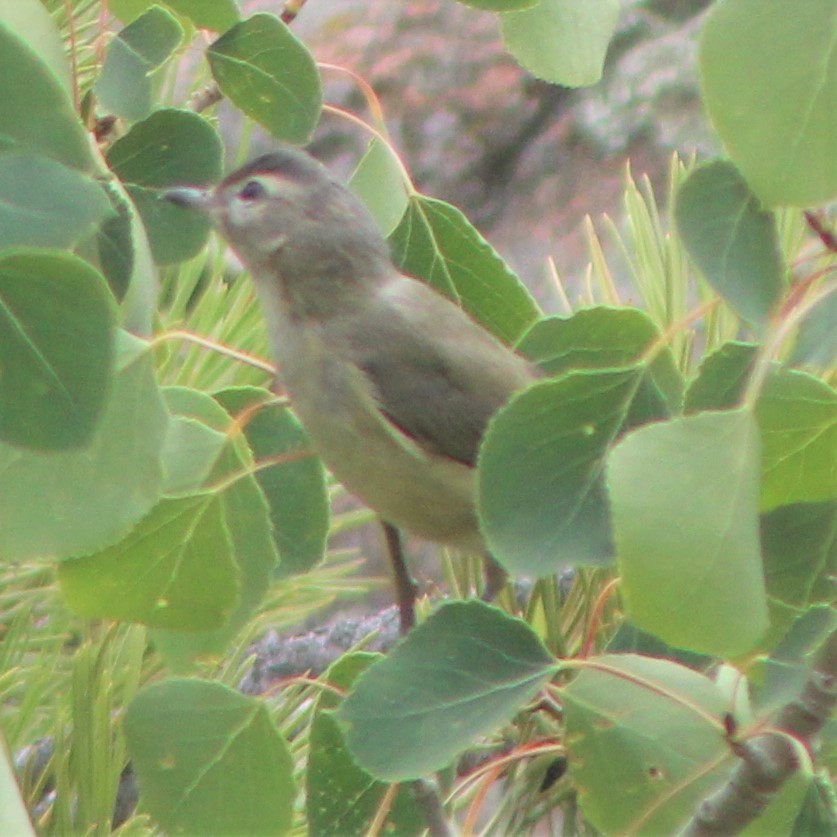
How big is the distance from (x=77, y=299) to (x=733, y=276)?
9.5 inches

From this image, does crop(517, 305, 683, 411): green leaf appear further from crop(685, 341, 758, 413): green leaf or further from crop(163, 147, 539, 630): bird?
crop(163, 147, 539, 630): bird

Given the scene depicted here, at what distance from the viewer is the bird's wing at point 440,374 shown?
3.36ft

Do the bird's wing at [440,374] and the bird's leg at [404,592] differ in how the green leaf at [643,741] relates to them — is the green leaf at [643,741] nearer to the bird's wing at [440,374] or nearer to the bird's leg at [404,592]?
the bird's leg at [404,592]

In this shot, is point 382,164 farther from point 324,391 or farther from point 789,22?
point 789,22

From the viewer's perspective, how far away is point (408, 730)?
61 centimetres

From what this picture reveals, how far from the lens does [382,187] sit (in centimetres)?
81

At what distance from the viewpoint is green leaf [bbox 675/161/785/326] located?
0.55m

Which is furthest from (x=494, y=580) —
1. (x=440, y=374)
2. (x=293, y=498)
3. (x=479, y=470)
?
(x=479, y=470)

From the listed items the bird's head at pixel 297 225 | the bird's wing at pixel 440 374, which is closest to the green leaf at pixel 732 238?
the bird's wing at pixel 440 374

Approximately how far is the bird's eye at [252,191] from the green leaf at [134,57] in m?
0.51

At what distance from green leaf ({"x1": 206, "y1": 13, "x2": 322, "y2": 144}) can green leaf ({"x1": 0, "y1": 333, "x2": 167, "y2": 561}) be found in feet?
Answer: 0.59

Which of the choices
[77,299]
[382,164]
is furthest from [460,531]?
[77,299]

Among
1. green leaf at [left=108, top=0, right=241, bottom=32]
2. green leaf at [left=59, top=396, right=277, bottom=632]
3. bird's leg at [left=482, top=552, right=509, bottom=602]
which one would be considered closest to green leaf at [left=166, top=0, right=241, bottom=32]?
green leaf at [left=108, top=0, right=241, bottom=32]

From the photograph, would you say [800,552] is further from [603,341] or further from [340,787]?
[340,787]
